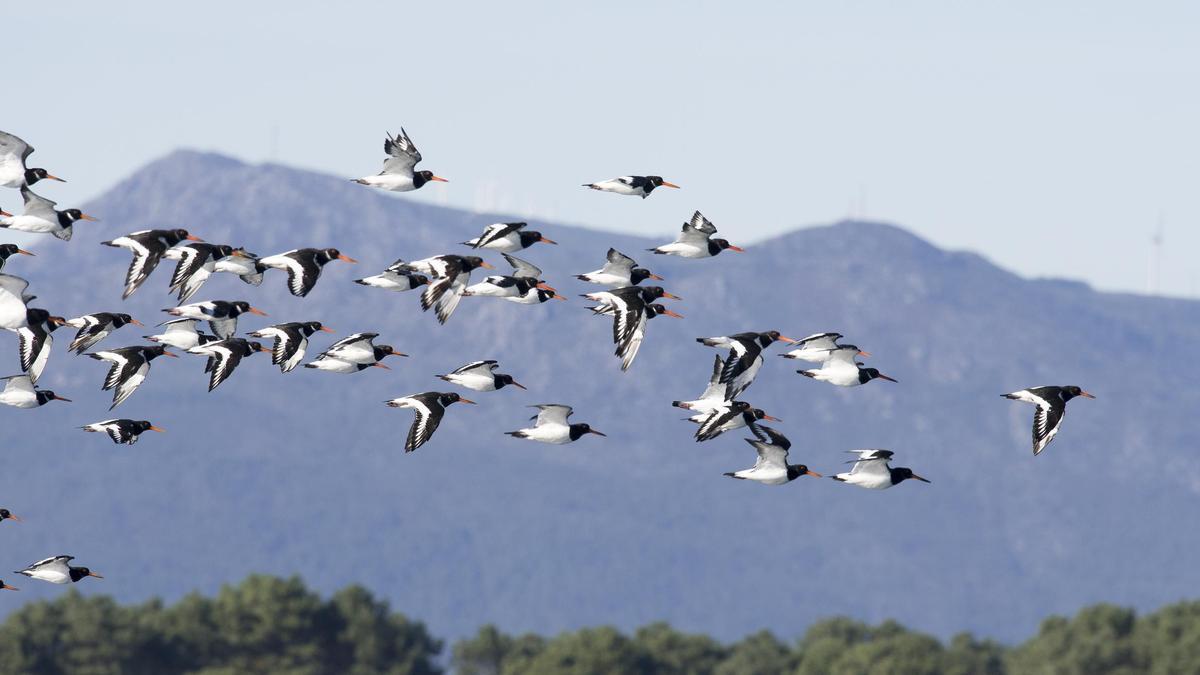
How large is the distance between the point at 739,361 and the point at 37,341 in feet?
62.4

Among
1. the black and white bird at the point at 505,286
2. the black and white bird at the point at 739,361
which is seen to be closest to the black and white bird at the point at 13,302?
the black and white bird at the point at 505,286

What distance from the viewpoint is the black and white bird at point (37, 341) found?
5394 cm

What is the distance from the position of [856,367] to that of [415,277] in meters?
14.3

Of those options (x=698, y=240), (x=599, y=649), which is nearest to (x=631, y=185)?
(x=698, y=240)

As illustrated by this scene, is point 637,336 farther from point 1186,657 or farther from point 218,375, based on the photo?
point 1186,657

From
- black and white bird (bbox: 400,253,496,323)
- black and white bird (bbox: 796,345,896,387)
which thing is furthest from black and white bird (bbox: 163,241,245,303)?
black and white bird (bbox: 796,345,896,387)

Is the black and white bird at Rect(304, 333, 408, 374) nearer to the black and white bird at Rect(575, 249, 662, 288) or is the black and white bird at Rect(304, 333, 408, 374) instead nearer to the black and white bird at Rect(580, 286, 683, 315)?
the black and white bird at Rect(580, 286, 683, 315)

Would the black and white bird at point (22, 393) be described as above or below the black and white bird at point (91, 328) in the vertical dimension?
below

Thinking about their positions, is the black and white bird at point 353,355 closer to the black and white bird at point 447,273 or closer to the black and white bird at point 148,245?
the black and white bird at point 447,273

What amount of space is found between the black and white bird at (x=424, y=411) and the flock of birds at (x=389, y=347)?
0.20ft

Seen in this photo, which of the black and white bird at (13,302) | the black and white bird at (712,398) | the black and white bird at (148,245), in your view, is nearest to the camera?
the black and white bird at (13,302)

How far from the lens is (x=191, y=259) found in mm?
59469

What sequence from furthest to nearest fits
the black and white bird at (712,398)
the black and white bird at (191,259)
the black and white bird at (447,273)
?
the black and white bird at (447,273)
the black and white bird at (191,259)
the black and white bird at (712,398)

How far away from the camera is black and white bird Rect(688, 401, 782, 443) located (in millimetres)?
53812
